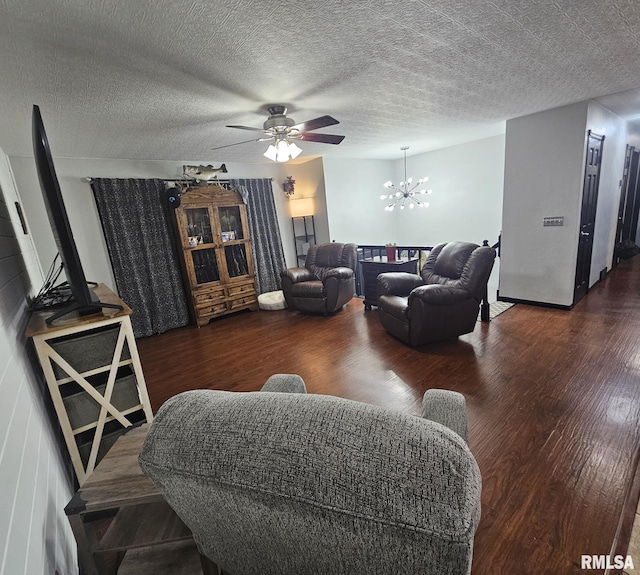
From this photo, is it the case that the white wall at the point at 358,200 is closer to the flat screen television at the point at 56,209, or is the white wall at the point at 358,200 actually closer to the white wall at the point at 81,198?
the white wall at the point at 81,198

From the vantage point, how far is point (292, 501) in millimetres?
523

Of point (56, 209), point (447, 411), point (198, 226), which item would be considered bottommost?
point (447, 411)

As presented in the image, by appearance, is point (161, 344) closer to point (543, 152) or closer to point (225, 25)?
point (225, 25)

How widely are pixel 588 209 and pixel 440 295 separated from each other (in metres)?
2.38

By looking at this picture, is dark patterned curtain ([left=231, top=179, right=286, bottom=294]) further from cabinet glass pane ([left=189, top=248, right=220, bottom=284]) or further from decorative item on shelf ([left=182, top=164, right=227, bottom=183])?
cabinet glass pane ([left=189, top=248, right=220, bottom=284])

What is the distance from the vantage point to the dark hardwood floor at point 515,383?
1.35m

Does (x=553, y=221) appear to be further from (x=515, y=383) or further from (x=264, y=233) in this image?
(x=264, y=233)

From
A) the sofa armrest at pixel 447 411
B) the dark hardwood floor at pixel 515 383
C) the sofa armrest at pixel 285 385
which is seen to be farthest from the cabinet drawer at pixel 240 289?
the sofa armrest at pixel 447 411

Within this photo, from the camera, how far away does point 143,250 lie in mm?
4086

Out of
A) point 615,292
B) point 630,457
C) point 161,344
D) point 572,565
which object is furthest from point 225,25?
point 615,292

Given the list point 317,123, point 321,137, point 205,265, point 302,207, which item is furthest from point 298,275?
point 317,123

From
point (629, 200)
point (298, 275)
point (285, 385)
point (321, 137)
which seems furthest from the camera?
point (629, 200)

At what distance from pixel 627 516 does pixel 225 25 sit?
2.83 meters

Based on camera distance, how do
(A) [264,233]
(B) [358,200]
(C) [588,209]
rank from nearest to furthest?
(C) [588,209] → (A) [264,233] → (B) [358,200]
